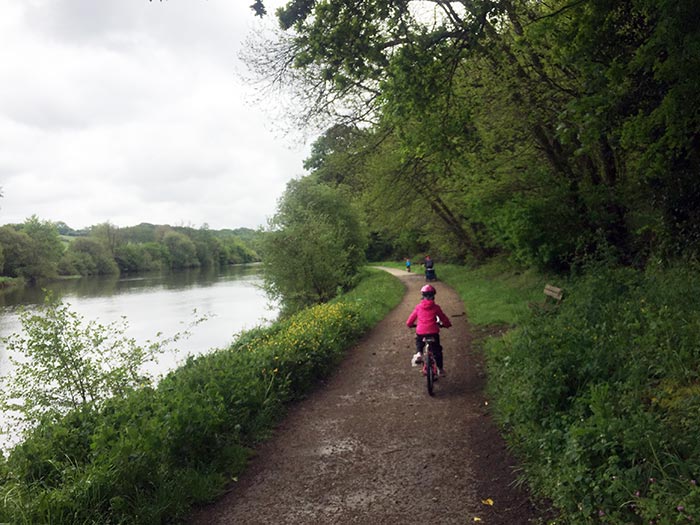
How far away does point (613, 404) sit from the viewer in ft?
13.4

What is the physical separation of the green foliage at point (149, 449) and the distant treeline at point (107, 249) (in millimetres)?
16257

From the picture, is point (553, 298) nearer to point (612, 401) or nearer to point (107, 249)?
point (612, 401)

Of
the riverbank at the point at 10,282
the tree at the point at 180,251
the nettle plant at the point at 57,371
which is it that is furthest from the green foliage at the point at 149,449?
the tree at the point at 180,251

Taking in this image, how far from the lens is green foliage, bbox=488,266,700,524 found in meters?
3.05

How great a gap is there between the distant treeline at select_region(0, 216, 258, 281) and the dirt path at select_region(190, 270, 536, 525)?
16.3m

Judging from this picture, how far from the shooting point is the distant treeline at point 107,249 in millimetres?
46031

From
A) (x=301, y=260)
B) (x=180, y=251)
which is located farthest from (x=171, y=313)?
(x=180, y=251)

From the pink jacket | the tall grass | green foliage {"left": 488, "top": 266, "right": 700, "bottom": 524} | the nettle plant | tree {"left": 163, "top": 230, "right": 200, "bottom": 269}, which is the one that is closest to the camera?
green foliage {"left": 488, "top": 266, "right": 700, "bottom": 524}

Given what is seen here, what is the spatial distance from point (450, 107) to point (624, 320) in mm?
5712

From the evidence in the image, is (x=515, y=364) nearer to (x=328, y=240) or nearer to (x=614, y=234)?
(x=614, y=234)

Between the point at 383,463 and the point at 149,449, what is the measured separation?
7.35ft

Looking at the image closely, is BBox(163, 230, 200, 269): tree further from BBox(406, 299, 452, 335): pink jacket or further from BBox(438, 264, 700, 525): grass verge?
BBox(438, 264, 700, 525): grass verge

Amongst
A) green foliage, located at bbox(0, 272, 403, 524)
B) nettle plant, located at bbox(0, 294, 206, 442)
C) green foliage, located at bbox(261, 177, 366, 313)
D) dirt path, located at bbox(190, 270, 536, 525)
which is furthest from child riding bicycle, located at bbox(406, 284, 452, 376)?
green foliage, located at bbox(261, 177, 366, 313)

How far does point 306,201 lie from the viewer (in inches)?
1097
